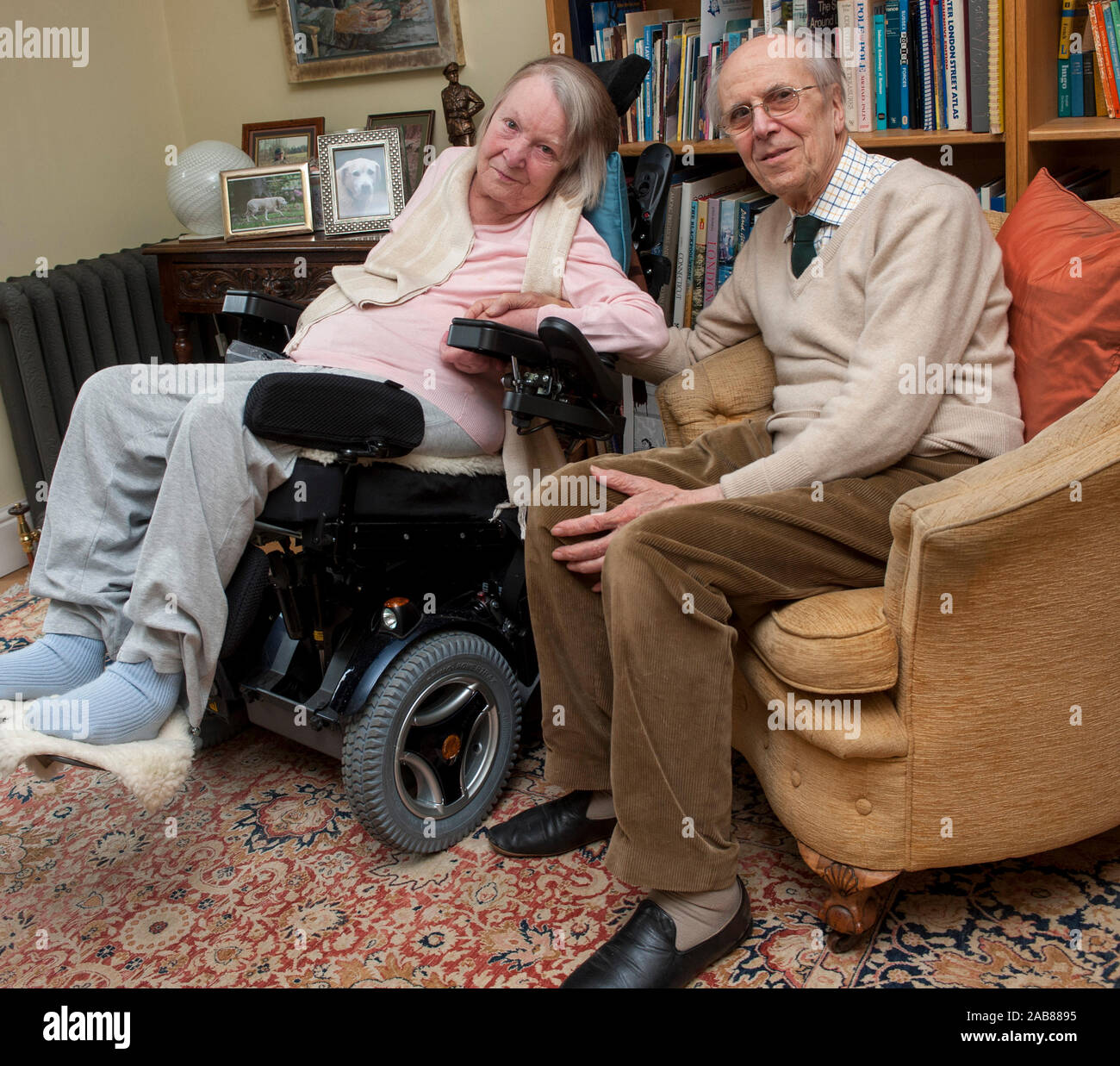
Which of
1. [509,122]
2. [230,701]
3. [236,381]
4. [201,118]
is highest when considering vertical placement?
[201,118]

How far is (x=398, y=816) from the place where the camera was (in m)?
1.68

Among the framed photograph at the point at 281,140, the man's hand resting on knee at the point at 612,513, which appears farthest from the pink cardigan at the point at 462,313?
the framed photograph at the point at 281,140

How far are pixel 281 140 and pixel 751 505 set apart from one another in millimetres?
2368

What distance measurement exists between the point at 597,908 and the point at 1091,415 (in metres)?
0.95

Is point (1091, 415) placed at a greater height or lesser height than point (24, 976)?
greater

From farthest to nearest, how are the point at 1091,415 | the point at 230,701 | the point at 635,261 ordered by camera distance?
the point at 635,261
the point at 230,701
the point at 1091,415

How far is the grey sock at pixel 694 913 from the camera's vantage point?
143 centimetres

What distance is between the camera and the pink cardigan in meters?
1.83

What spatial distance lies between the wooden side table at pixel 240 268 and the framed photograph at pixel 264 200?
0.14 feet

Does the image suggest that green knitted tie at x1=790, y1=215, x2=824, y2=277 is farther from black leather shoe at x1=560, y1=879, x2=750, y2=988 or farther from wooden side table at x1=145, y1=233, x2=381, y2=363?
wooden side table at x1=145, y1=233, x2=381, y2=363

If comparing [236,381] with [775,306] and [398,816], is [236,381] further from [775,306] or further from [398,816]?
[775,306]

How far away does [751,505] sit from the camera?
1.45 m

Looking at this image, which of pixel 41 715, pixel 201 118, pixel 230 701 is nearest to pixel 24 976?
pixel 41 715

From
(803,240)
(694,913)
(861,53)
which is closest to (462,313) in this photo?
(803,240)
